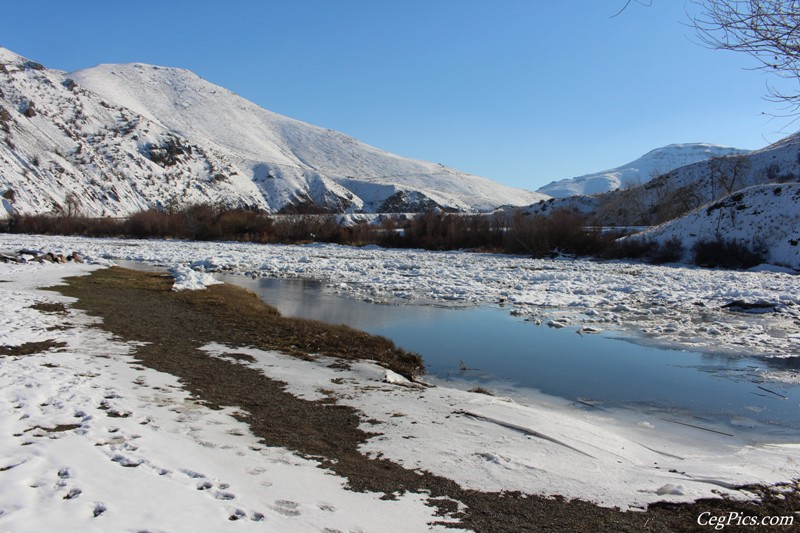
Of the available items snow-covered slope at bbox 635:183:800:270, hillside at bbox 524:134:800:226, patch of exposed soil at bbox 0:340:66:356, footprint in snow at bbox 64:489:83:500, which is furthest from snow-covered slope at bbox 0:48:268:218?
footprint in snow at bbox 64:489:83:500

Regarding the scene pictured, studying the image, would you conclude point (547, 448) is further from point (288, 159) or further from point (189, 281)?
point (288, 159)

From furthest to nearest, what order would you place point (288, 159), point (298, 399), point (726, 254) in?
point (288, 159) → point (726, 254) → point (298, 399)

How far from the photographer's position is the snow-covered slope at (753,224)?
37.2m

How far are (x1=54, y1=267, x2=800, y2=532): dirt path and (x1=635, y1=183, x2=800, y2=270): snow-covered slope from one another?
1348 inches

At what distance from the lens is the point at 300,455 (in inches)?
213

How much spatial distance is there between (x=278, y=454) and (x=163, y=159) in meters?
118

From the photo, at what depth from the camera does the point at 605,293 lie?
21719 mm

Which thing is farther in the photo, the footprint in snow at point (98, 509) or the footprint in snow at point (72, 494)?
the footprint in snow at point (72, 494)

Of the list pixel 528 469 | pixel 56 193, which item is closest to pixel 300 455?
pixel 528 469

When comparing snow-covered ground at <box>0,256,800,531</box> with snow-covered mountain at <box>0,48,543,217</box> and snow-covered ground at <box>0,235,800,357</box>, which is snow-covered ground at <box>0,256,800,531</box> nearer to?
snow-covered ground at <box>0,235,800,357</box>

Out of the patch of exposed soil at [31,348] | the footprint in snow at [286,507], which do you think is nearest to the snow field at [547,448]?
the footprint in snow at [286,507]

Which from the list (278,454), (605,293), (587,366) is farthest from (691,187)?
(278,454)

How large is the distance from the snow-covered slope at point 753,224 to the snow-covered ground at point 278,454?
35.1m

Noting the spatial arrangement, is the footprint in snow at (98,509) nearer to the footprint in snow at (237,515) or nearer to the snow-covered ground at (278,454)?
the snow-covered ground at (278,454)
